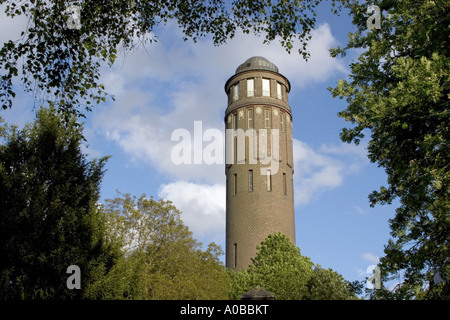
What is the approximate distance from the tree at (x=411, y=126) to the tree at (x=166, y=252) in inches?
544

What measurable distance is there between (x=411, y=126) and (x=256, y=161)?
34.1 m

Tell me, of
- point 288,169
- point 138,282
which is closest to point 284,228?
point 288,169

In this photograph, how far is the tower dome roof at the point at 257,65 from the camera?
4562 cm

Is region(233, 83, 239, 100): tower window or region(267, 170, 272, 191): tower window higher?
region(233, 83, 239, 100): tower window

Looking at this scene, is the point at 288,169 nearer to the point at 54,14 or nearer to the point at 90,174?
the point at 90,174

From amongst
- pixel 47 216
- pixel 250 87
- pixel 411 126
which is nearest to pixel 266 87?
pixel 250 87

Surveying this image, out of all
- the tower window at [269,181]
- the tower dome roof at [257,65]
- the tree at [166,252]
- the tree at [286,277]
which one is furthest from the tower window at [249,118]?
A: the tree at [166,252]

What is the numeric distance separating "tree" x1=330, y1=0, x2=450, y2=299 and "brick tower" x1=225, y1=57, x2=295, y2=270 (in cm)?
3106

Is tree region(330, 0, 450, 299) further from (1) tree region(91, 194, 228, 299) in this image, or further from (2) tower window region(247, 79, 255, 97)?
(2) tower window region(247, 79, 255, 97)

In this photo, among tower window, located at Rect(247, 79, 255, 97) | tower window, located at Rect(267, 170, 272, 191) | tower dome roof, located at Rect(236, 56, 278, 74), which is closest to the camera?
tower window, located at Rect(267, 170, 272, 191)

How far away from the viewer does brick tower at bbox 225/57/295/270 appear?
134 ft

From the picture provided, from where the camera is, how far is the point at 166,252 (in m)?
23.3

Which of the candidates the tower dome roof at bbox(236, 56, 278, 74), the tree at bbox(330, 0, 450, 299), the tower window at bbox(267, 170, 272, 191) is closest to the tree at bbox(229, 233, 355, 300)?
the tower window at bbox(267, 170, 272, 191)
